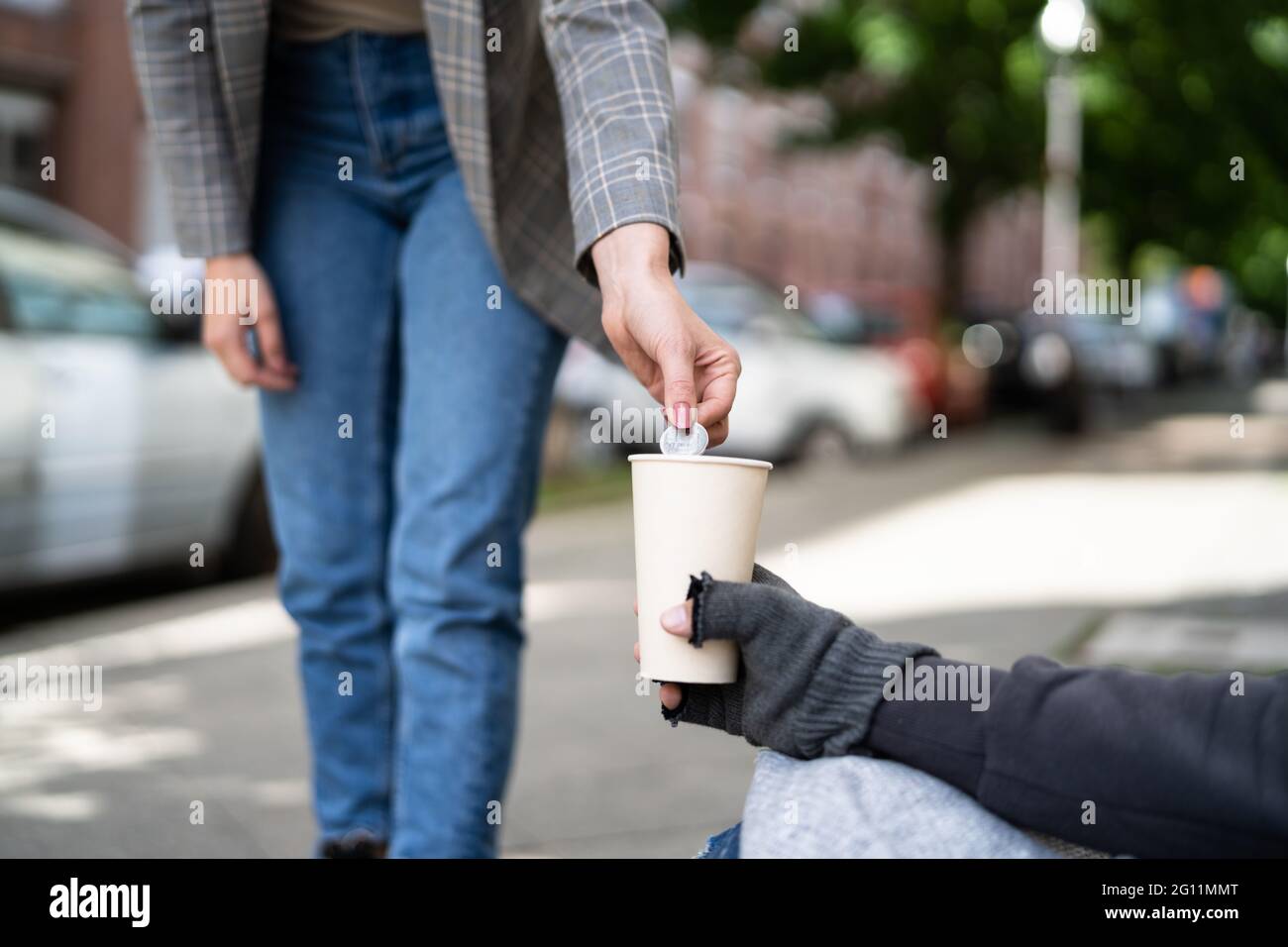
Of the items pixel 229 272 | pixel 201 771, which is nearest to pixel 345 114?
pixel 229 272

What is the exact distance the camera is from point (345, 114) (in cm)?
222

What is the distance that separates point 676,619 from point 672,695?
0.37 ft

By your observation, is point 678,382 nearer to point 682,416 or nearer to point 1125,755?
point 682,416

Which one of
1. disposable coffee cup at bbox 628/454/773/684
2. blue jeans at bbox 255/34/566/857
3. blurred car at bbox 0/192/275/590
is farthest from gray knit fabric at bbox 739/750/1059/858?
blurred car at bbox 0/192/275/590

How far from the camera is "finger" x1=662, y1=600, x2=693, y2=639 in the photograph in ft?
4.33

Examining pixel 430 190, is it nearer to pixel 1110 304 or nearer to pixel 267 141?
pixel 267 141

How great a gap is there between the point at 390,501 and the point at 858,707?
4.19ft

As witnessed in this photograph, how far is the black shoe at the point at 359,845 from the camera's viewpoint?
2.27m

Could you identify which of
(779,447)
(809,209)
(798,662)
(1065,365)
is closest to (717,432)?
(798,662)

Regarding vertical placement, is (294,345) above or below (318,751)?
above

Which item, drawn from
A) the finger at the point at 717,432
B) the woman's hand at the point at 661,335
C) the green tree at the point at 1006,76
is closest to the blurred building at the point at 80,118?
the green tree at the point at 1006,76

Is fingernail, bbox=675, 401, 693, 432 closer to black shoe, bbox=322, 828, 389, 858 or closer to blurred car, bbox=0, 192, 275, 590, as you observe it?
black shoe, bbox=322, 828, 389, 858

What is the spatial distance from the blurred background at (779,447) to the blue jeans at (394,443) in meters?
0.75

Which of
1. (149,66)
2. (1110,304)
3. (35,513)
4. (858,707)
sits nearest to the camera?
(858,707)
